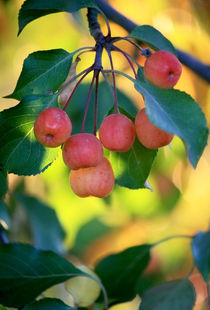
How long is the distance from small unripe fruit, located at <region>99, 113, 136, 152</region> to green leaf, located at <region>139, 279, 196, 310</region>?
1.92 feet

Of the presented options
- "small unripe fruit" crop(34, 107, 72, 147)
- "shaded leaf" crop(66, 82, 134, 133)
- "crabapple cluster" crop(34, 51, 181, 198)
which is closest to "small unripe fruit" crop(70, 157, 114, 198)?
"crabapple cluster" crop(34, 51, 181, 198)

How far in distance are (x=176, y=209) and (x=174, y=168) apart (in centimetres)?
32

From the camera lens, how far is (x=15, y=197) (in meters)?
2.13

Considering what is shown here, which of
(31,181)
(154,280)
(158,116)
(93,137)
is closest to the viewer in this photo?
(158,116)

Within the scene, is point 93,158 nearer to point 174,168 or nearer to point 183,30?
point 174,168

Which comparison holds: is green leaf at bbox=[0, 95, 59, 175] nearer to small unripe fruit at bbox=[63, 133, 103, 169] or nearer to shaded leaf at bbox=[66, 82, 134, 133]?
small unripe fruit at bbox=[63, 133, 103, 169]

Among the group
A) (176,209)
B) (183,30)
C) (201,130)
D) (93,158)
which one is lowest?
(176,209)

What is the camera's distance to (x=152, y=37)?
3.97ft

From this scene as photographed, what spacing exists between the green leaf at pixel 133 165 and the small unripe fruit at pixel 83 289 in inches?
13.4

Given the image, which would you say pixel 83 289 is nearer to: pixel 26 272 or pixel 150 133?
pixel 26 272

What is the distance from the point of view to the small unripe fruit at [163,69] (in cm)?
109

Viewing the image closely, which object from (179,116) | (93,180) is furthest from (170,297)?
(179,116)

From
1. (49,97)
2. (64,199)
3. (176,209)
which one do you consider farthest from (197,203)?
(49,97)

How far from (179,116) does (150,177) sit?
4.39 ft
